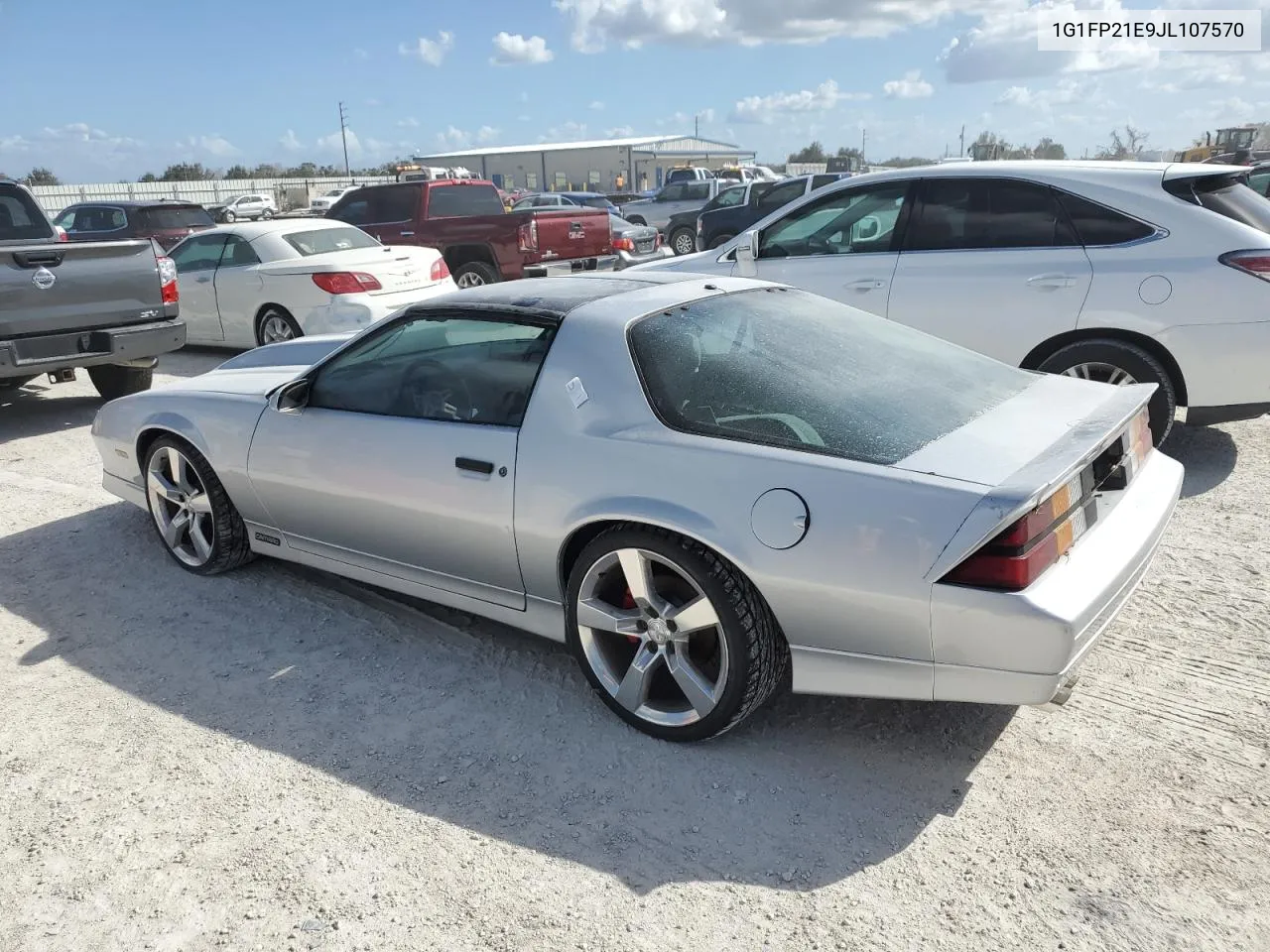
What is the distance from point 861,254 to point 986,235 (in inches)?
30.7

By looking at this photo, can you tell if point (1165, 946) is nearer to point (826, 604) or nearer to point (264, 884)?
point (826, 604)

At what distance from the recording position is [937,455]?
272 cm

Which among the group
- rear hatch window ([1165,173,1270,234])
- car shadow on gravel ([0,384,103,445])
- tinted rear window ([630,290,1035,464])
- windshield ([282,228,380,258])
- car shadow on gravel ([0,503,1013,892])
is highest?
rear hatch window ([1165,173,1270,234])

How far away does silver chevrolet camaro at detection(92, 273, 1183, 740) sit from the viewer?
8.39ft

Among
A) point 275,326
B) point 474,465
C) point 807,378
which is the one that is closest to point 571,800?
point 474,465

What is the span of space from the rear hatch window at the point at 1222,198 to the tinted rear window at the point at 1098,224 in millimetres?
254

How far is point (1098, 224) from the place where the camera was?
539 cm

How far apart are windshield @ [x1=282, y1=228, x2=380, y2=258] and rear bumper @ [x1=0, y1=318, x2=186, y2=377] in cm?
195

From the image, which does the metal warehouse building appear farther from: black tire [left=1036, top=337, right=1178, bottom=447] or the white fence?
black tire [left=1036, top=337, right=1178, bottom=447]

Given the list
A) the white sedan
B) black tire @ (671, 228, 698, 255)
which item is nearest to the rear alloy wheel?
the white sedan

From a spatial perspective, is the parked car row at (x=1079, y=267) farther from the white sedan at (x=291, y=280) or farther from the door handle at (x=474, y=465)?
the white sedan at (x=291, y=280)

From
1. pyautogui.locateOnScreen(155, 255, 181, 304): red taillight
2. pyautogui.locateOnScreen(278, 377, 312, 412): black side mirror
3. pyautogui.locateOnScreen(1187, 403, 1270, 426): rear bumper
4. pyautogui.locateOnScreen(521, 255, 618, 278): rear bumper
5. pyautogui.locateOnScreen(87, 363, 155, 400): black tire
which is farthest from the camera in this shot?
pyautogui.locateOnScreen(521, 255, 618, 278): rear bumper

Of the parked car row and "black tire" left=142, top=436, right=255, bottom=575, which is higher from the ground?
the parked car row

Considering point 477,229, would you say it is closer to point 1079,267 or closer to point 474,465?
point 1079,267
